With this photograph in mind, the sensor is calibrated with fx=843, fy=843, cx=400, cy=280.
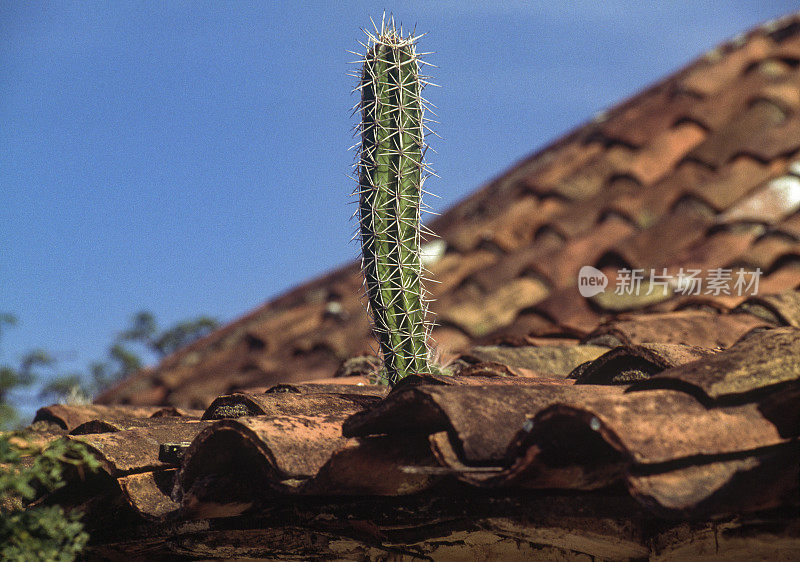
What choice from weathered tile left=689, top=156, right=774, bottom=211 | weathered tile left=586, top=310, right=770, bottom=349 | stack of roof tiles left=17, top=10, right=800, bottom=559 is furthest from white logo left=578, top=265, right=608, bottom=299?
weathered tile left=586, top=310, right=770, bottom=349

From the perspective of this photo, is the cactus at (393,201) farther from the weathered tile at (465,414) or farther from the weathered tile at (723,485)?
the weathered tile at (723,485)

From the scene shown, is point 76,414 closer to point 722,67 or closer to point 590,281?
point 590,281

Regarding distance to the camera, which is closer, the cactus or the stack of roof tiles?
the stack of roof tiles

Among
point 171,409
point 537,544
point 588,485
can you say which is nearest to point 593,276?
point 171,409

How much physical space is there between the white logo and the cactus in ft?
6.25

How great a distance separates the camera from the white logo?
4.41 meters

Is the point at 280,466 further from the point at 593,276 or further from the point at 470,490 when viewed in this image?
the point at 593,276

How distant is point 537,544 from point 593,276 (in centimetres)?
289

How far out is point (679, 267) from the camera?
4297 millimetres

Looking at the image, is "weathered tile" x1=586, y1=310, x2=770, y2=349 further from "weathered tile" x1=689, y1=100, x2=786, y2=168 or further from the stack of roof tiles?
"weathered tile" x1=689, y1=100, x2=786, y2=168

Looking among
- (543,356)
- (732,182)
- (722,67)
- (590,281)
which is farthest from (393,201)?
(722,67)

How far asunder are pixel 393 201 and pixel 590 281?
2.16m

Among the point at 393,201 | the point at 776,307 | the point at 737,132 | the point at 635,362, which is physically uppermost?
the point at 737,132

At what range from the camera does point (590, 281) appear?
4.51 meters
